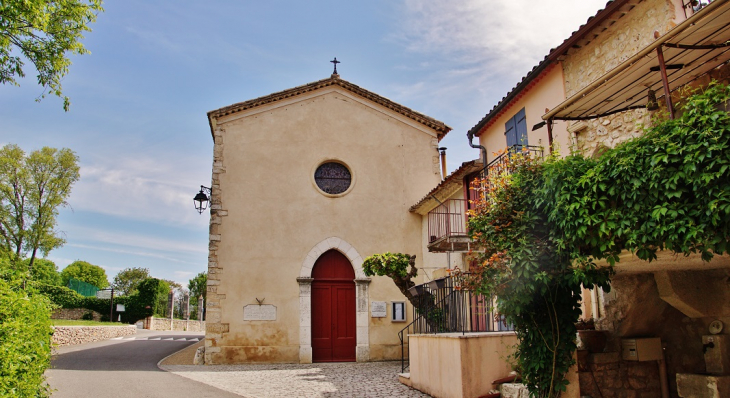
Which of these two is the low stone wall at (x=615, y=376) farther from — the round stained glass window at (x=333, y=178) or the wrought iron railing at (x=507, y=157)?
the round stained glass window at (x=333, y=178)

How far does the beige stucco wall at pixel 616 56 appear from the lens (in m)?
7.79

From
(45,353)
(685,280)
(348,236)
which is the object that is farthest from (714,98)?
(348,236)

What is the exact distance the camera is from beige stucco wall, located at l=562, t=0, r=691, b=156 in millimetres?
7789

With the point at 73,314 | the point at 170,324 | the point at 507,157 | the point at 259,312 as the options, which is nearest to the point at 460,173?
the point at 507,157

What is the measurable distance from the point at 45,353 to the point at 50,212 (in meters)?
31.0

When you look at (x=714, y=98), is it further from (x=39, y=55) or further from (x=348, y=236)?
(x=348, y=236)

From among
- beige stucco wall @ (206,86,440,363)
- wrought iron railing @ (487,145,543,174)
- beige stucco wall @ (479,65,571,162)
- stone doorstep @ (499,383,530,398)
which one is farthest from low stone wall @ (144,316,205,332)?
stone doorstep @ (499,383,530,398)

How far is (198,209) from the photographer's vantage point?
51.5ft

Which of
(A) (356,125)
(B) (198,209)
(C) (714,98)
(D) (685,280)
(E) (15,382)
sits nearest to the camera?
(C) (714,98)

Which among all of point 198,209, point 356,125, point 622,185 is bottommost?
point 622,185

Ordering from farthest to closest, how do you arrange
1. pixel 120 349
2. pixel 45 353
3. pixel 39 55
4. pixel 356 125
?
pixel 120 349 < pixel 356 125 < pixel 39 55 < pixel 45 353

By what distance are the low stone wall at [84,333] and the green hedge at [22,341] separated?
1357 centimetres

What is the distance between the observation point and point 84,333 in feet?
71.6

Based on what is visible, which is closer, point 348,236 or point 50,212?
point 348,236
